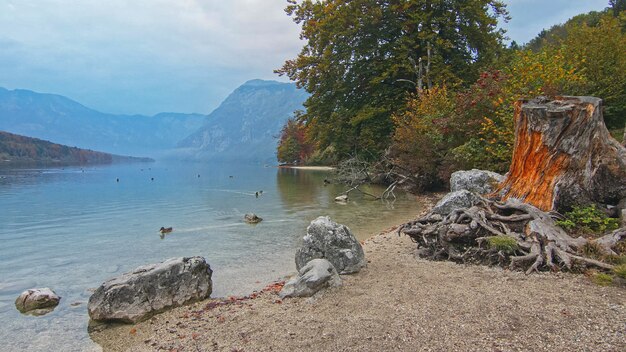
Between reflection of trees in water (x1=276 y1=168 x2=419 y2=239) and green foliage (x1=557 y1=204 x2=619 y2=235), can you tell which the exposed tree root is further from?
reflection of trees in water (x1=276 y1=168 x2=419 y2=239)

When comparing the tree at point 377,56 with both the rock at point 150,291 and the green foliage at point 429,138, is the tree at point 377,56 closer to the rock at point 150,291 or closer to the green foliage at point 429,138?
the green foliage at point 429,138

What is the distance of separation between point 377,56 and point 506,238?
27.6 metres

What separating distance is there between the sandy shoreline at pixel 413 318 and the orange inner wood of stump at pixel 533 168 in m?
3.58

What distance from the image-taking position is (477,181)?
14.8 m

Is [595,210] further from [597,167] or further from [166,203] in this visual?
[166,203]

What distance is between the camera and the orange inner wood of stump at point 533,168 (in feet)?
32.8

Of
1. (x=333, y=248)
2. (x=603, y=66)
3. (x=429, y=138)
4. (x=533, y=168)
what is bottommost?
(x=333, y=248)

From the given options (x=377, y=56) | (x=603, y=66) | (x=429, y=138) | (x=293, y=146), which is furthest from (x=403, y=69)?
(x=293, y=146)

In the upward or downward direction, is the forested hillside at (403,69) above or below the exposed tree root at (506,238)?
above

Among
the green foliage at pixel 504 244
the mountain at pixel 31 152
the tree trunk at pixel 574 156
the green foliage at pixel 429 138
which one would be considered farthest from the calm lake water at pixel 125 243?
the mountain at pixel 31 152

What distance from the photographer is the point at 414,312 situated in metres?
5.94

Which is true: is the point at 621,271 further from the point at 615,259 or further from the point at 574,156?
the point at 574,156

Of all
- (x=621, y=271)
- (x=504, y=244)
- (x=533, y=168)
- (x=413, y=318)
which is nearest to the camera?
(x=413, y=318)

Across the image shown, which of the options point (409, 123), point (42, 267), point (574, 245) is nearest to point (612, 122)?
point (409, 123)
